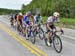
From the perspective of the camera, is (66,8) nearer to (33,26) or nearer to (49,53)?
(33,26)

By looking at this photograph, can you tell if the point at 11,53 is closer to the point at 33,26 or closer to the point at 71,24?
the point at 33,26

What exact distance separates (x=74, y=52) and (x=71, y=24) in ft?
68.6

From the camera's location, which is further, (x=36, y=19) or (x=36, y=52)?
(x=36, y=19)

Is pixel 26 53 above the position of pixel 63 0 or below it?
above

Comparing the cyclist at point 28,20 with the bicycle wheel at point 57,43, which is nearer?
the bicycle wheel at point 57,43

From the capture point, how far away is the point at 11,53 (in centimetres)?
1407

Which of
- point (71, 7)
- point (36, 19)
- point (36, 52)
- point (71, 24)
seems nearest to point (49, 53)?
point (36, 52)

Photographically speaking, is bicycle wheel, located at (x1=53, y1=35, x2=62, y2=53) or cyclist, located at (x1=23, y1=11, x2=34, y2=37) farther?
cyclist, located at (x1=23, y1=11, x2=34, y2=37)

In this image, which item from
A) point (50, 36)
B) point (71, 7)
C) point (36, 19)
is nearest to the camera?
point (50, 36)

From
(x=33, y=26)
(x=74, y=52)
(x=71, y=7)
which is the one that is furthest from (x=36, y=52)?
(x=71, y=7)

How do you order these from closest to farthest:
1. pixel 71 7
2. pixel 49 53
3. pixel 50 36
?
pixel 49 53, pixel 50 36, pixel 71 7

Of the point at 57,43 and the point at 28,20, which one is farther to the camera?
the point at 28,20

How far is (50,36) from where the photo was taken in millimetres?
15797

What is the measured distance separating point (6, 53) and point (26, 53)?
2.89 ft
